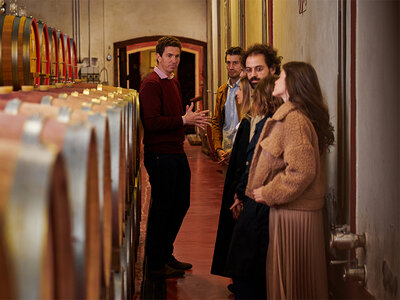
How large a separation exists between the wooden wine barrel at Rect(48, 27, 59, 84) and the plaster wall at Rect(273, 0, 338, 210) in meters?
1.90

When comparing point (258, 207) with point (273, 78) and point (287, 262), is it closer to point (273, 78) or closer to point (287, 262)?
point (287, 262)

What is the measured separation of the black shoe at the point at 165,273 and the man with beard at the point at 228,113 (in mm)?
917

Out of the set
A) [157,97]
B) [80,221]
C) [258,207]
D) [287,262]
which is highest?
[157,97]

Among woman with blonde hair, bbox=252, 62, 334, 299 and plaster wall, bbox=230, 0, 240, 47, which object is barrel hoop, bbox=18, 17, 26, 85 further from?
plaster wall, bbox=230, 0, 240, 47

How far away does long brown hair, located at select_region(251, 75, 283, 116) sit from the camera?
3.22 metres

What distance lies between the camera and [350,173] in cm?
292

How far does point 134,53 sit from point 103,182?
65.4 ft

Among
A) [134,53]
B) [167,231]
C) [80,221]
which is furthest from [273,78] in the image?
[134,53]

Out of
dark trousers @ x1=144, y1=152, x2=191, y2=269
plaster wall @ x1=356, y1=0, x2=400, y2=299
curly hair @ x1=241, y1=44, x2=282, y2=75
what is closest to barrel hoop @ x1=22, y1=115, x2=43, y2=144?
plaster wall @ x1=356, y1=0, x2=400, y2=299

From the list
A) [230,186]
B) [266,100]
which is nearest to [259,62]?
[266,100]

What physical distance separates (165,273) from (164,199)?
549mm

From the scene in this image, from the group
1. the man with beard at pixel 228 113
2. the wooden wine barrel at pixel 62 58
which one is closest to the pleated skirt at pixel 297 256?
the man with beard at pixel 228 113

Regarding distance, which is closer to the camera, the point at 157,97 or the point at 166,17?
the point at 157,97

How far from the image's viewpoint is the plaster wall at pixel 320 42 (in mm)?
3164
